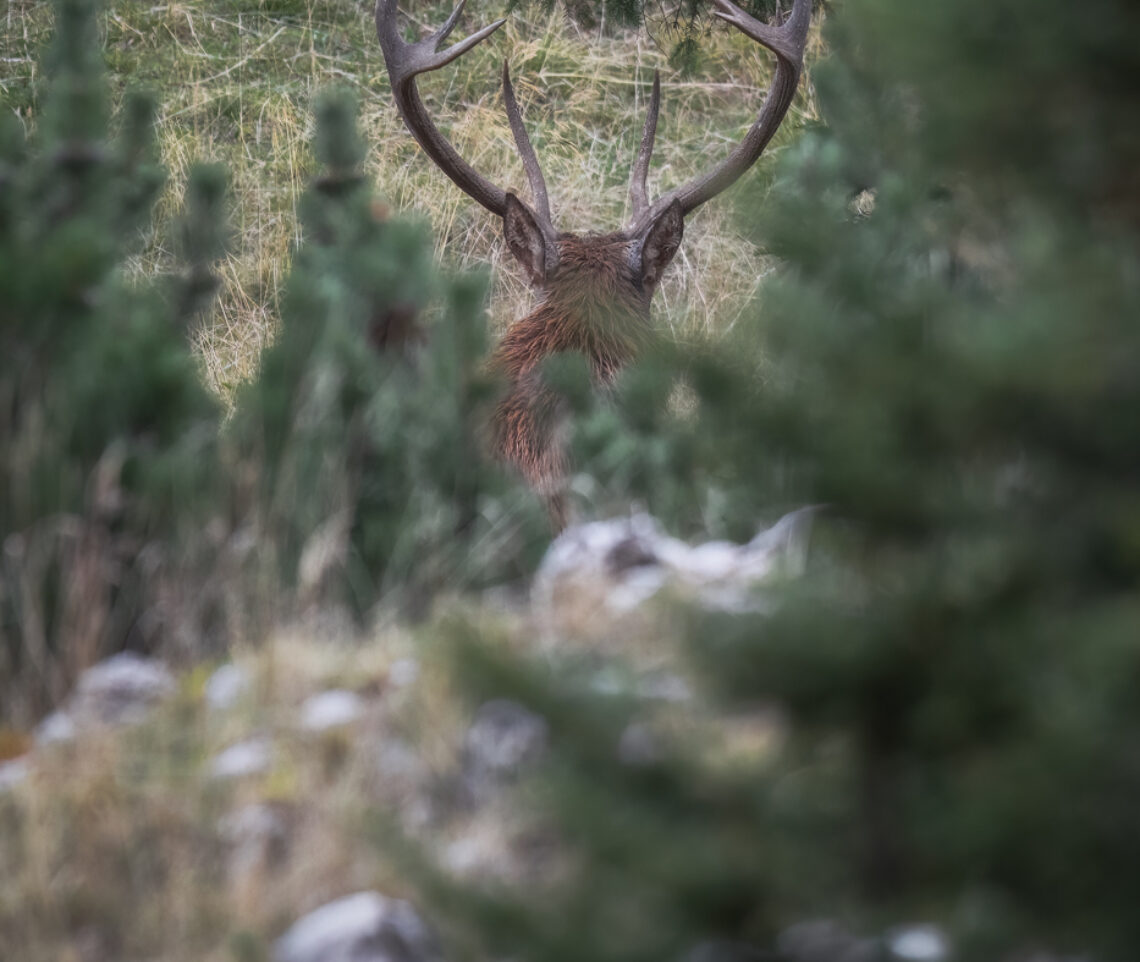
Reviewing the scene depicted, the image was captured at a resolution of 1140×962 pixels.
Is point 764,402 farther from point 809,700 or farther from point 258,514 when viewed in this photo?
point 258,514

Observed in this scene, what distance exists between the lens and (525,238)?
5.16 m

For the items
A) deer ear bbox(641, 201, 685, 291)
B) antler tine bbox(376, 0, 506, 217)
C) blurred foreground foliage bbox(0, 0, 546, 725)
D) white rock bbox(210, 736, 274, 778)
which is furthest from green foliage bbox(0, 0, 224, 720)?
deer ear bbox(641, 201, 685, 291)

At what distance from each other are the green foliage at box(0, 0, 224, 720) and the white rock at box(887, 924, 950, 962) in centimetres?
145

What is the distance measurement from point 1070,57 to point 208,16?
8283 mm

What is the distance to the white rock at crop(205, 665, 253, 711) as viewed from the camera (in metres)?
2.16

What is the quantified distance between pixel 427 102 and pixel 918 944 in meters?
7.55

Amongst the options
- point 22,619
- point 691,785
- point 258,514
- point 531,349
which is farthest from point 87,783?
point 531,349

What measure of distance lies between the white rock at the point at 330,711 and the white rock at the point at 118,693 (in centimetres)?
26

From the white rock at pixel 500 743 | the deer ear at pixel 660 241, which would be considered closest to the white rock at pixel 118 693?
the white rock at pixel 500 743

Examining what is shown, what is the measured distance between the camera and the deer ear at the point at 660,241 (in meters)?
5.18

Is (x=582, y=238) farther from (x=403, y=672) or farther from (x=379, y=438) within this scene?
(x=403, y=672)

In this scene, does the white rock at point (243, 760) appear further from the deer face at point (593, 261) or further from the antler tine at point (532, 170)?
the antler tine at point (532, 170)

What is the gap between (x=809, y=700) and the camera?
4.40 ft

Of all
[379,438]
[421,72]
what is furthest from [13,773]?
[421,72]
